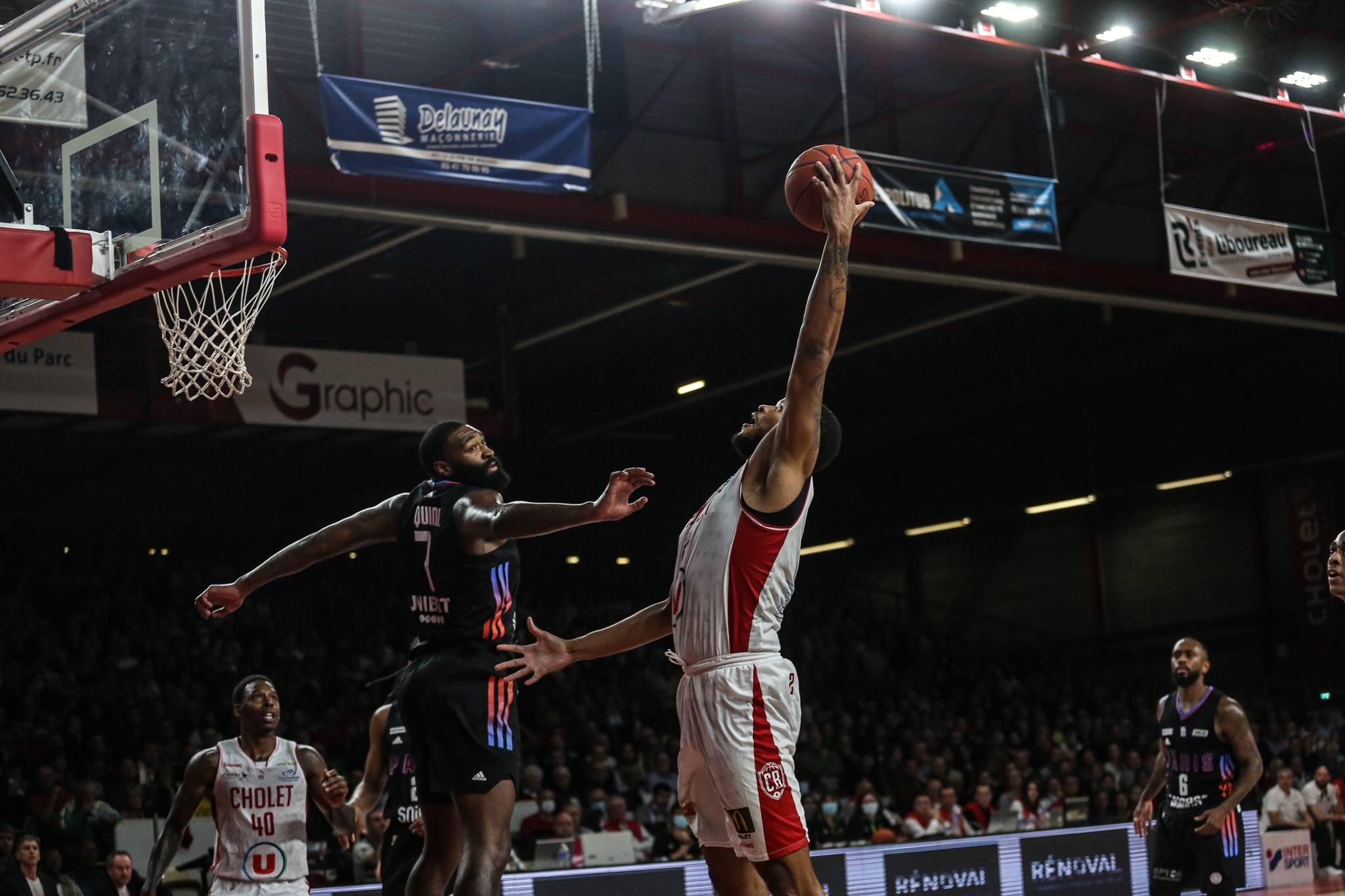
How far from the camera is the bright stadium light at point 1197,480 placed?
1101 inches

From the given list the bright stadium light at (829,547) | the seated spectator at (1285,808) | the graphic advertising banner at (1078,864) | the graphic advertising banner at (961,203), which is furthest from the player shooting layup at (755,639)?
the bright stadium light at (829,547)

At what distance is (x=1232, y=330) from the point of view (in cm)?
2719

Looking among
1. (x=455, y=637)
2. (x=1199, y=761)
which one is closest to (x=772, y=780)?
(x=455, y=637)

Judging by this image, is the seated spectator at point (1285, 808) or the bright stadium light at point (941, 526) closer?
the seated spectator at point (1285, 808)

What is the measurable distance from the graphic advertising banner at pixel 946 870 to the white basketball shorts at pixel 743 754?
335 inches

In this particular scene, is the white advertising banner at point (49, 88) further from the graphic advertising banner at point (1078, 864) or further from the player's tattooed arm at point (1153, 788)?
the graphic advertising banner at point (1078, 864)

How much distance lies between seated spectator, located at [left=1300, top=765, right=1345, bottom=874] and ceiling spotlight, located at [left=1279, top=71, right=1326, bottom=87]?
8364 mm

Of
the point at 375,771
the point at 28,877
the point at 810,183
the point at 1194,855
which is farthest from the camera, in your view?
the point at 28,877

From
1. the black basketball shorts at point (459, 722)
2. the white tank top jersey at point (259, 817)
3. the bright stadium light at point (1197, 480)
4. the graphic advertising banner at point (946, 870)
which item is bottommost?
the graphic advertising banner at point (946, 870)

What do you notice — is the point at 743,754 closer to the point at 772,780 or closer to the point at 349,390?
the point at 772,780

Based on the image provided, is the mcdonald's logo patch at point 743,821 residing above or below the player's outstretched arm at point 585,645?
below

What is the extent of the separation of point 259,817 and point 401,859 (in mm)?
826

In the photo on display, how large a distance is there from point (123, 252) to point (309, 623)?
1704 cm

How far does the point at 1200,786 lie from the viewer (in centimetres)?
1000
